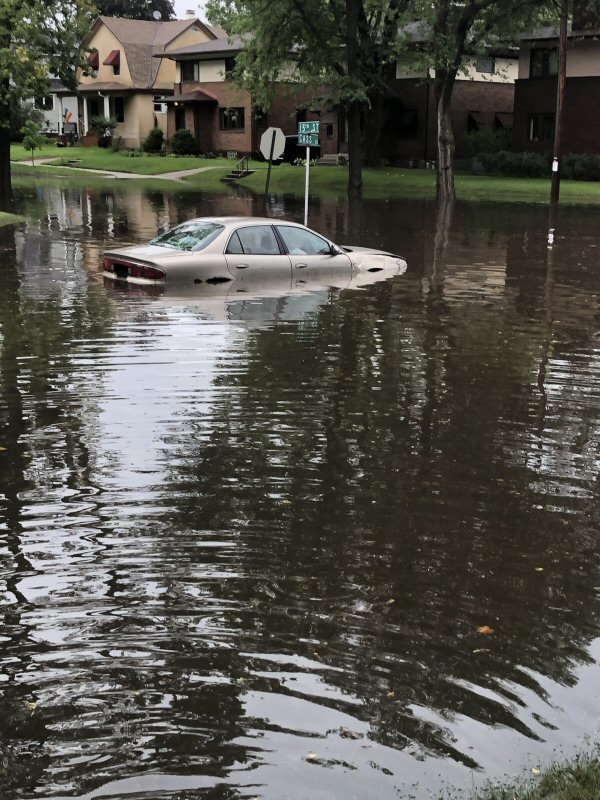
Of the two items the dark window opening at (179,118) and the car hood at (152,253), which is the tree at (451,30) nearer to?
the car hood at (152,253)

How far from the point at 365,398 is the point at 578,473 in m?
2.51

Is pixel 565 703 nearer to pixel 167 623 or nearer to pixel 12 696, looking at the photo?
pixel 167 623

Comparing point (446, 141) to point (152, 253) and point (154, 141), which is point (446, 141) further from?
point (154, 141)

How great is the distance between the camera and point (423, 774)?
379 cm

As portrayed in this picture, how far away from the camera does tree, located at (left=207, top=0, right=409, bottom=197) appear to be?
36.8m

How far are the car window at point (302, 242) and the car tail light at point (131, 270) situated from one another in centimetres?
204

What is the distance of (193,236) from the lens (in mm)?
14477

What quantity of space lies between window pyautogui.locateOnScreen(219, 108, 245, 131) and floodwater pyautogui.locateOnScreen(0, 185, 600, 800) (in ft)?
169

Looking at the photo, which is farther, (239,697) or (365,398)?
(365,398)

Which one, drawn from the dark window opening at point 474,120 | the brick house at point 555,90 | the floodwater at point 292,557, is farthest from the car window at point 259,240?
the dark window opening at point 474,120

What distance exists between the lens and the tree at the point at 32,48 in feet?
91.2

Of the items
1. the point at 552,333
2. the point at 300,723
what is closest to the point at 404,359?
the point at 552,333

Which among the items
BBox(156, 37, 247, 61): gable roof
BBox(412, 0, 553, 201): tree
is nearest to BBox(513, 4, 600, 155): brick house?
BBox(412, 0, 553, 201): tree

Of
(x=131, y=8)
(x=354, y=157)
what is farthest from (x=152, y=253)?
(x=131, y=8)
